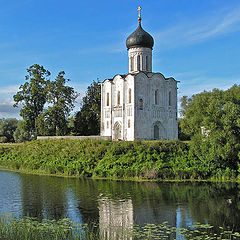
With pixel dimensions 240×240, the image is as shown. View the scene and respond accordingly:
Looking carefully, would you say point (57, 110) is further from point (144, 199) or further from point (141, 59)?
point (144, 199)

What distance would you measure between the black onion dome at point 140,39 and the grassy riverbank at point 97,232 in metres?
24.2

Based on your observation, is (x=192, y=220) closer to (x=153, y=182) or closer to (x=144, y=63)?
(x=153, y=182)

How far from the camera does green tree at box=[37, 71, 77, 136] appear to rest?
130 ft

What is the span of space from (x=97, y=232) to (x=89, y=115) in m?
32.6

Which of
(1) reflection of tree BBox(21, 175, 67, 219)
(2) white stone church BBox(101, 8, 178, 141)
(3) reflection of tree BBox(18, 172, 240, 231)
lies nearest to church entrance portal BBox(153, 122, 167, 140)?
(2) white stone church BBox(101, 8, 178, 141)

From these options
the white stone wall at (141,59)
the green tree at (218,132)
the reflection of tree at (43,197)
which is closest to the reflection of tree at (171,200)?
Answer: the reflection of tree at (43,197)

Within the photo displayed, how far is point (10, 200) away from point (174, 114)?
22.5m

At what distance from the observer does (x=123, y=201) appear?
15.9 metres

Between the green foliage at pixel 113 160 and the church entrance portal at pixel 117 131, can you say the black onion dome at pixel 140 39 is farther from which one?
the green foliage at pixel 113 160

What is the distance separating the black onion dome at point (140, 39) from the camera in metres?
33.7

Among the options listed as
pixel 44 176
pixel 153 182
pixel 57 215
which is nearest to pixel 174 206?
pixel 57 215

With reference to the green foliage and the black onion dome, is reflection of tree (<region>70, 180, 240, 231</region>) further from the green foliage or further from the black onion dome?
the black onion dome

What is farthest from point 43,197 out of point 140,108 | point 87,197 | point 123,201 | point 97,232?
point 140,108

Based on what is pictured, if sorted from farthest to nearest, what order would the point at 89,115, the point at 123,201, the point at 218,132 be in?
the point at 89,115, the point at 218,132, the point at 123,201
